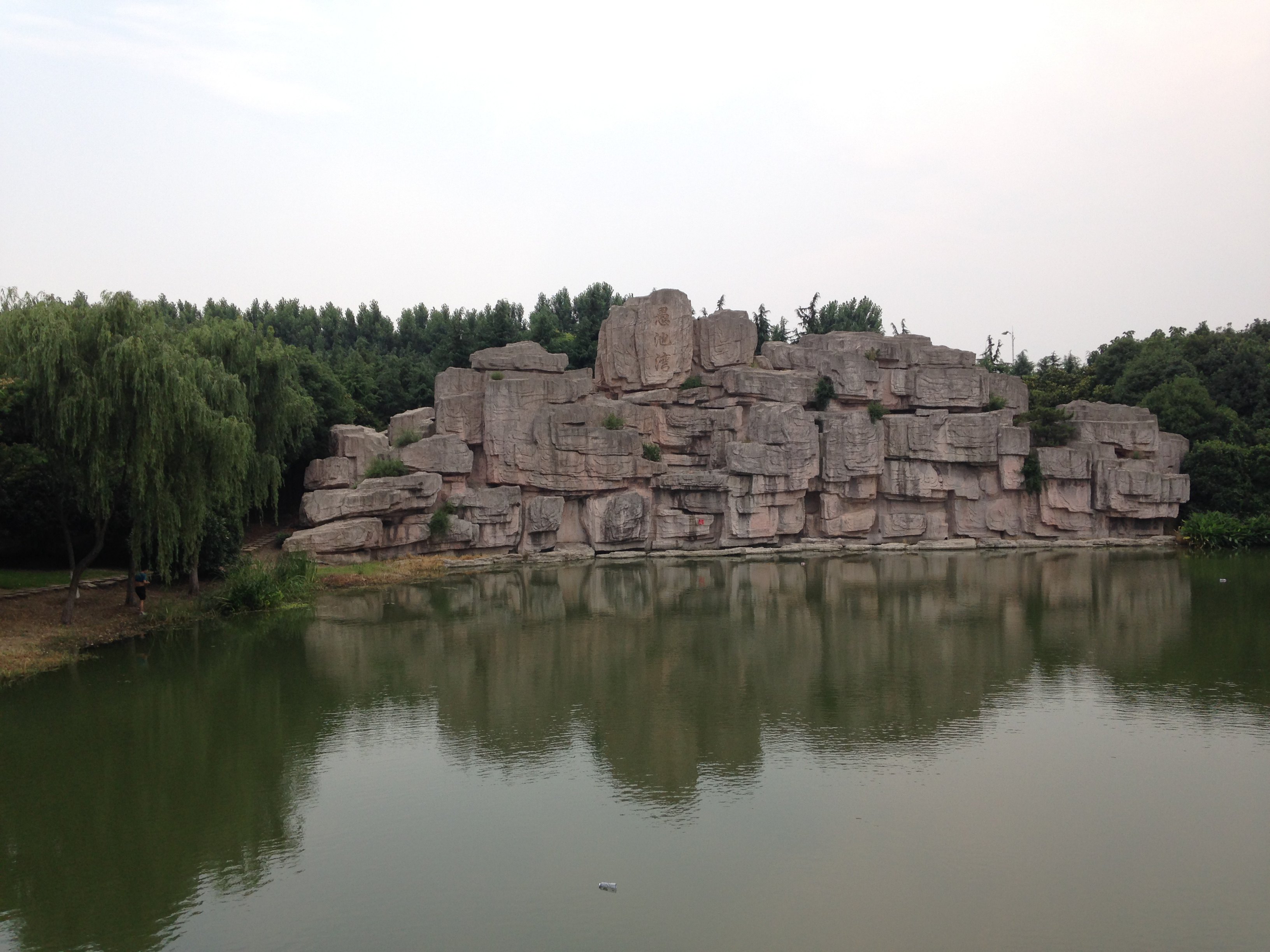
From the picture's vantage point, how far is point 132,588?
2034 centimetres

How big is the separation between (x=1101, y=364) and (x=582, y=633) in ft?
131

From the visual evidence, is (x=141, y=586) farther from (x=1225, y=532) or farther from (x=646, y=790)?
(x=1225, y=532)

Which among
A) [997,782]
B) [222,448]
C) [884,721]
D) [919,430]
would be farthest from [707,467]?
[997,782]

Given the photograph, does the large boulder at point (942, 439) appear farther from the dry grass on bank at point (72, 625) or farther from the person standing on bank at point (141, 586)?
the person standing on bank at point (141, 586)

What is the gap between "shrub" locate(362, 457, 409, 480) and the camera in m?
31.3

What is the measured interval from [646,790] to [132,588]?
14241 mm

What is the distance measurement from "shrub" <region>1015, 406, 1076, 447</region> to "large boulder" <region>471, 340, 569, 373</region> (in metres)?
18.8

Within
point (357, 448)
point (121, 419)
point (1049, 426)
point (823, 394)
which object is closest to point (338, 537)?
point (357, 448)

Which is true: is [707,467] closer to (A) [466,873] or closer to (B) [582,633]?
(B) [582,633]

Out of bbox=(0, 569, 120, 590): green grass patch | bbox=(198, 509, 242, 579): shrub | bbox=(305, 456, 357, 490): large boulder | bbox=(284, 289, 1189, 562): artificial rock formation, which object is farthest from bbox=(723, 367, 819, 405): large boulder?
bbox=(0, 569, 120, 590): green grass patch

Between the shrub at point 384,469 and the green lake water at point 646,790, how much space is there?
37.3 feet

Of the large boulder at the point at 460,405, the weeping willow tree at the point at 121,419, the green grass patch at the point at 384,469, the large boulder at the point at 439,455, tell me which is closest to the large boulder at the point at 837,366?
the large boulder at the point at 460,405

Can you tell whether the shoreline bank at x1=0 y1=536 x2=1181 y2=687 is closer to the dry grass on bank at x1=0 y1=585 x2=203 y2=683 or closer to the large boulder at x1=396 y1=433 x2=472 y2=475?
the dry grass on bank at x1=0 y1=585 x2=203 y2=683

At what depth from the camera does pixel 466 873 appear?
8.87 meters
